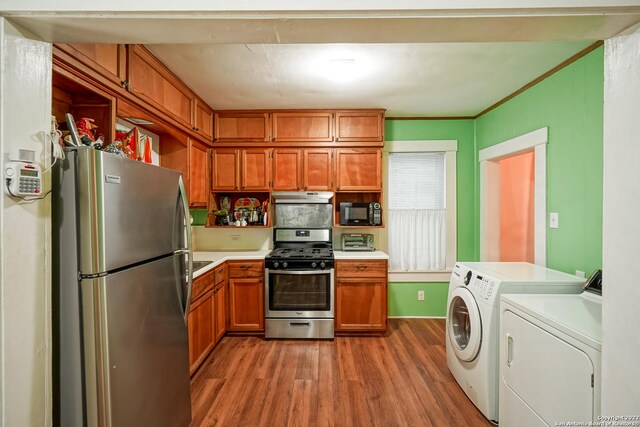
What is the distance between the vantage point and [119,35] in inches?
39.8

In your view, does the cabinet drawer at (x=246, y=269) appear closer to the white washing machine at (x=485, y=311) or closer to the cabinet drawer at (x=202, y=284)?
the cabinet drawer at (x=202, y=284)

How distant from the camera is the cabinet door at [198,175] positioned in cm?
290

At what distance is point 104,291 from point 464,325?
7.63 feet

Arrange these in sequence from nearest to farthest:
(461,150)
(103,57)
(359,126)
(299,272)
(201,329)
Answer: (103,57)
(201,329)
(299,272)
(359,126)
(461,150)

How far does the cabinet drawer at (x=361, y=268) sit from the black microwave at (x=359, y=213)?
20.0 inches

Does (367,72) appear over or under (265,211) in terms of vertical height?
over

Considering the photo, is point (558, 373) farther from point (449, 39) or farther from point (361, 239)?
point (361, 239)

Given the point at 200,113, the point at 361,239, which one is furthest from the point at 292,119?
the point at 361,239

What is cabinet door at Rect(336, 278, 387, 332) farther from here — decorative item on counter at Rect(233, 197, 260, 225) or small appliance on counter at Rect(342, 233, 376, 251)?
decorative item on counter at Rect(233, 197, 260, 225)

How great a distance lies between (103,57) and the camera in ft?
5.23

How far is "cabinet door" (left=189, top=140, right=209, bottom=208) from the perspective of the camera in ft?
9.52

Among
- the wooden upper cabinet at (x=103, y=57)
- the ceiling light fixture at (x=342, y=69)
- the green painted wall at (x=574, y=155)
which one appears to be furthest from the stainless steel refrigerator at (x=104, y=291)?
the green painted wall at (x=574, y=155)

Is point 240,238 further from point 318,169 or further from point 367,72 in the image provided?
point 367,72

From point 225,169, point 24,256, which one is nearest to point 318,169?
point 225,169
